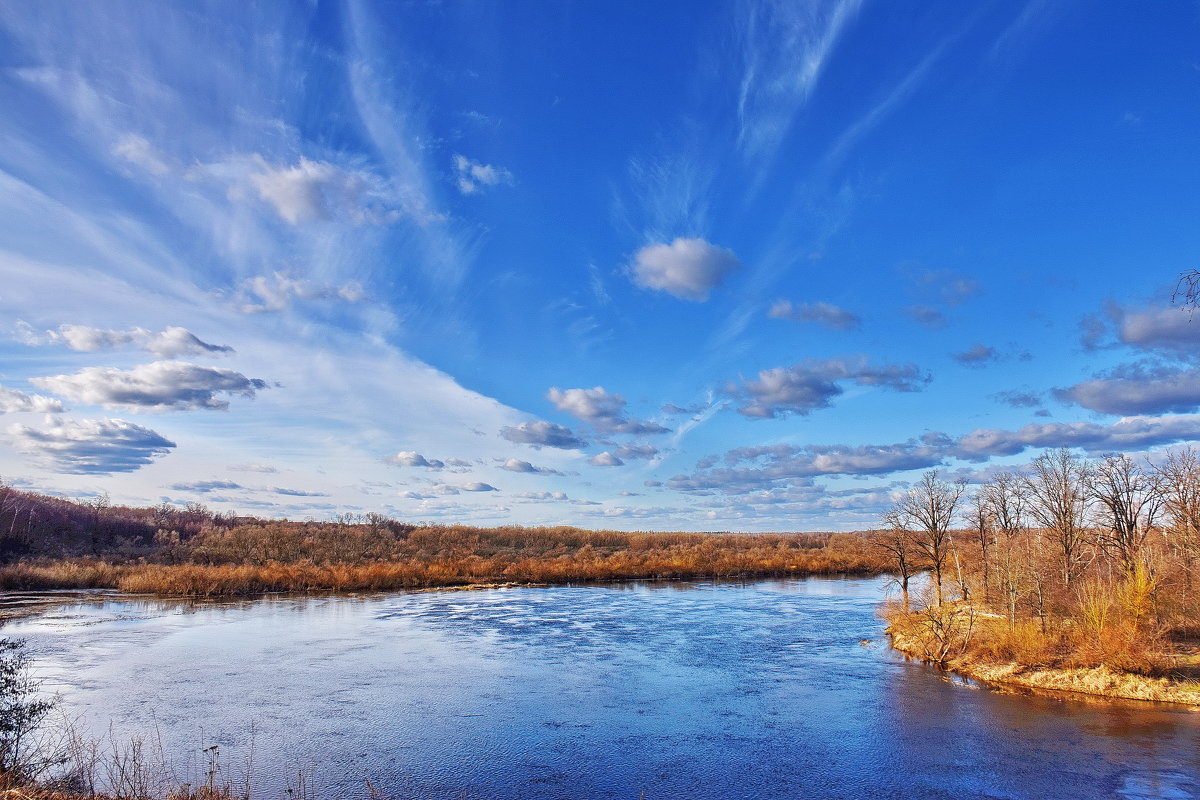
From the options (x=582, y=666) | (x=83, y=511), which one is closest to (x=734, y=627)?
(x=582, y=666)

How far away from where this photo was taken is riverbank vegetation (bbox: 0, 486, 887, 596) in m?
48.3

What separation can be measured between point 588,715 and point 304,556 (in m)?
53.7

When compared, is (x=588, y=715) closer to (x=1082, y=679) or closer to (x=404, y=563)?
(x=1082, y=679)

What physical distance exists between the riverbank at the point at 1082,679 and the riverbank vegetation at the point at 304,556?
39646mm

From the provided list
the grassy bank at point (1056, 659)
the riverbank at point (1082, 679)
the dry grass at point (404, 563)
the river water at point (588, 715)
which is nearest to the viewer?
the river water at point (588, 715)

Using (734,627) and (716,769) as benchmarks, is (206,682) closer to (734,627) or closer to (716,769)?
(716,769)

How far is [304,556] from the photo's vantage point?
6488 centimetres

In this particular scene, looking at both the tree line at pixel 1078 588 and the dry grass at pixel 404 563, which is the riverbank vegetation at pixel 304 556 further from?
the tree line at pixel 1078 588

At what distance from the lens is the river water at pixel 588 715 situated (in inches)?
552

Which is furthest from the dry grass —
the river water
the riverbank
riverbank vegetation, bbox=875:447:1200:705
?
the riverbank

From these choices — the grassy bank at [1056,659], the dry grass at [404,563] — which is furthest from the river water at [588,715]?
the dry grass at [404,563]

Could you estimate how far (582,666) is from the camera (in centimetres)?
2494

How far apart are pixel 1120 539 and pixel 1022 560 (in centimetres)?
512

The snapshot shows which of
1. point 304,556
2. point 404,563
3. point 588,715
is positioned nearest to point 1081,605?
point 588,715
